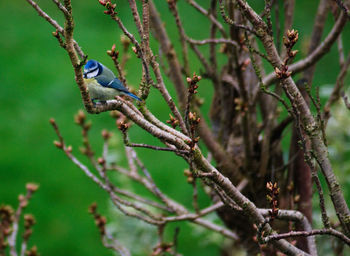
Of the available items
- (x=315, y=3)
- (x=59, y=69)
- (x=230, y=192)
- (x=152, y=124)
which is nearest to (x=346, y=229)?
(x=230, y=192)

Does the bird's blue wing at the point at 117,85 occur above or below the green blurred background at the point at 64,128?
below

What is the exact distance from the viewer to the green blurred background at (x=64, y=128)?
473 cm

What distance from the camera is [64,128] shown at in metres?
5.91

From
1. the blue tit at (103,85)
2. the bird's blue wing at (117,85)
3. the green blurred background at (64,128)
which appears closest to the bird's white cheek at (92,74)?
the blue tit at (103,85)

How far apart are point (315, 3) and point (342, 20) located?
590 centimetres

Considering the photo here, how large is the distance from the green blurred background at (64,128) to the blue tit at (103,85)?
1.76m

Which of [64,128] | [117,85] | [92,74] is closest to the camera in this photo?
[117,85]

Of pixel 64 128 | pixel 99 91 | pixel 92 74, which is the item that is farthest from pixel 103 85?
pixel 64 128

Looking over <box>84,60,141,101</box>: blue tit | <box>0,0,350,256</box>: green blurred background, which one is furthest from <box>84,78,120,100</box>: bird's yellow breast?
<box>0,0,350,256</box>: green blurred background

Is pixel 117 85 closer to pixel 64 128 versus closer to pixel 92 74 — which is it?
pixel 92 74

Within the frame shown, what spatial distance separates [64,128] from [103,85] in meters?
3.84

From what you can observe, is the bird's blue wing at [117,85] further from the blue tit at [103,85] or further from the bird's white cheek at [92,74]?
the bird's white cheek at [92,74]

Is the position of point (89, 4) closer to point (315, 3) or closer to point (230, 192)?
point (315, 3)

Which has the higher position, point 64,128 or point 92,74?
point 64,128
